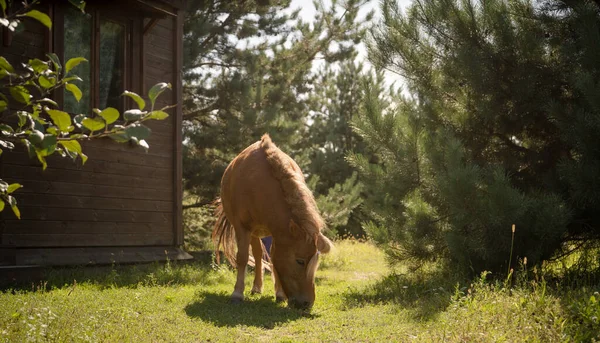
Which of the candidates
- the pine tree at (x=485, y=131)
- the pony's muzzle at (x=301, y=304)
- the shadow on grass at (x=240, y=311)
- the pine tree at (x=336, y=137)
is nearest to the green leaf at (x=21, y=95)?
the shadow on grass at (x=240, y=311)

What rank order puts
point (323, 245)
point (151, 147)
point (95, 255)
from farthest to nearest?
point (151, 147) → point (95, 255) → point (323, 245)

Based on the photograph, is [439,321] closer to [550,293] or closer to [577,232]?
[550,293]

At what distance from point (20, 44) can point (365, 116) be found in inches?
188

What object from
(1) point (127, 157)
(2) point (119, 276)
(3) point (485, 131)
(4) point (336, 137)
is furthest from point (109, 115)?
(4) point (336, 137)

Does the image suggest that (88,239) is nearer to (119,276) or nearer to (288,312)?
(119,276)

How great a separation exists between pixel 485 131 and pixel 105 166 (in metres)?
5.51

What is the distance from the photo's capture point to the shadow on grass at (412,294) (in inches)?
241

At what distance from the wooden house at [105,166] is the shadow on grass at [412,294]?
362 centimetres

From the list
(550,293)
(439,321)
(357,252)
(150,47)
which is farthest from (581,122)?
(357,252)

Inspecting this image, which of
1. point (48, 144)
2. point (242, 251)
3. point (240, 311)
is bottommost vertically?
point (240, 311)

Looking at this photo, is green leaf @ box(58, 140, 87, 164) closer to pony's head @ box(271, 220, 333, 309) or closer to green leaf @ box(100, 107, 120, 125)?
green leaf @ box(100, 107, 120, 125)

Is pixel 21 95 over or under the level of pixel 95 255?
over

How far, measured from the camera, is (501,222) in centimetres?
633

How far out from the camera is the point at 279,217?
6754 millimetres
